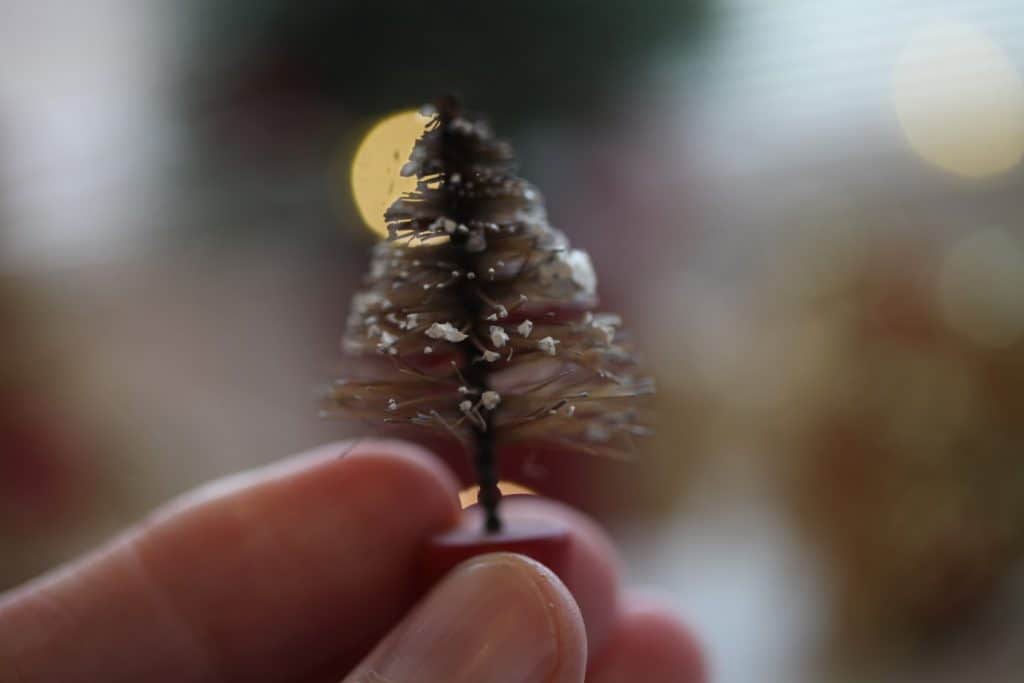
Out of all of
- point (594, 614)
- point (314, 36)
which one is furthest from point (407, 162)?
point (314, 36)

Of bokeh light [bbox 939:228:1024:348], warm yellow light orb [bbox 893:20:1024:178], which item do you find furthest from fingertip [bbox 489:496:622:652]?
warm yellow light orb [bbox 893:20:1024:178]

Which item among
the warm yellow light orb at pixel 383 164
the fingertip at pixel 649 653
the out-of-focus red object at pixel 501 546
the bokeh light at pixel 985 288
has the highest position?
the warm yellow light orb at pixel 383 164

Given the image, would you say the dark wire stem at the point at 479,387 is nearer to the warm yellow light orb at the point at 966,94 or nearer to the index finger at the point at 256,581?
the index finger at the point at 256,581

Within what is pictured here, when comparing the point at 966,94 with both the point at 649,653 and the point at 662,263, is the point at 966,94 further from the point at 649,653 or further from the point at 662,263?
the point at 649,653

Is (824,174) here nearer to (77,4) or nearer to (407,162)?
(407,162)

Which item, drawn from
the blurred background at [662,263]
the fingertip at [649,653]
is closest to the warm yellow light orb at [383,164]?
the blurred background at [662,263]

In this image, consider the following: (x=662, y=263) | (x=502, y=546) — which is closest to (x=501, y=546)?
(x=502, y=546)

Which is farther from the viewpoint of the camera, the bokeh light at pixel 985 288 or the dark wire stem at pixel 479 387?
the bokeh light at pixel 985 288
